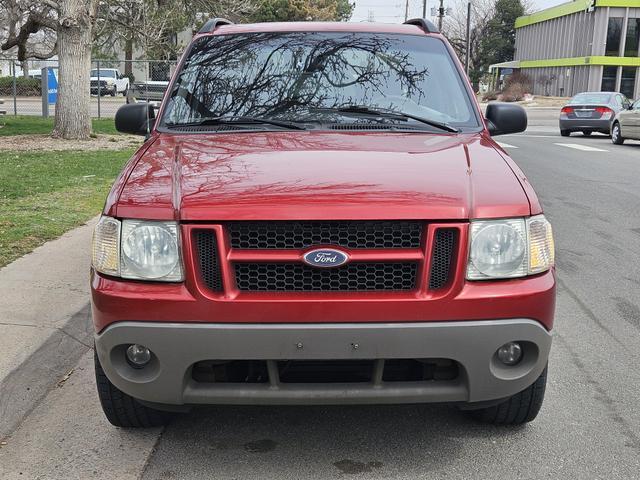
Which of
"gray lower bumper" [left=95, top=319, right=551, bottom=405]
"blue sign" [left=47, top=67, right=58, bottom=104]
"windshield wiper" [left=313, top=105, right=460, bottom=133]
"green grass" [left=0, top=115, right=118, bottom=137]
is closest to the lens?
"gray lower bumper" [left=95, top=319, right=551, bottom=405]

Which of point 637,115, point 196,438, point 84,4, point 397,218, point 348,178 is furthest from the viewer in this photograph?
point 637,115

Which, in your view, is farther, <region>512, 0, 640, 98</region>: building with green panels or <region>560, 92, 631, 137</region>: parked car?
<region>512, 0, 640, 98</region>: building with green panels

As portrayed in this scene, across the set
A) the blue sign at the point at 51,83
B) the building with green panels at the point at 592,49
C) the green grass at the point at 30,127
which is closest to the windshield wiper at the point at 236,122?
the green grass at the point at 30,127

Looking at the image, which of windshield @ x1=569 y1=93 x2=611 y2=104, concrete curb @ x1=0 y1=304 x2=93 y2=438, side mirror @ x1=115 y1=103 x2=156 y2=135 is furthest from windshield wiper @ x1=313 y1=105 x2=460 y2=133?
windshield @ x1=569 y1=93 x2=611 y2=104

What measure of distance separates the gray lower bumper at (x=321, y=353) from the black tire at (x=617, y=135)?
64.4ft

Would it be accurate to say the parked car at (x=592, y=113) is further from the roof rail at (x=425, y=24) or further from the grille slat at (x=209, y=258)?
the grille slat at (x=209, y=258)

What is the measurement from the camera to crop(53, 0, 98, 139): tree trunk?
1670 cm

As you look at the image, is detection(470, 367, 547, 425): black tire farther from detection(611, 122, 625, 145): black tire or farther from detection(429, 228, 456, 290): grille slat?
detection(611, 122, 625, 145): black tire

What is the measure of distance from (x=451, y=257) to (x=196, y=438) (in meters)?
1.48

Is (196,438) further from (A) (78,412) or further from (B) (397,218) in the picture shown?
(B) (397,218)

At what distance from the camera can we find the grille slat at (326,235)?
9.69 ft

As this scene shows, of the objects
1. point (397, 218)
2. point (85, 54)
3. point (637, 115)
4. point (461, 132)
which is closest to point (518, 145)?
point (637, 115)

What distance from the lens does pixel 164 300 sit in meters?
2.92

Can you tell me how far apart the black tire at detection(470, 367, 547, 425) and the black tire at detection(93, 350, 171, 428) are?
4.88ft
